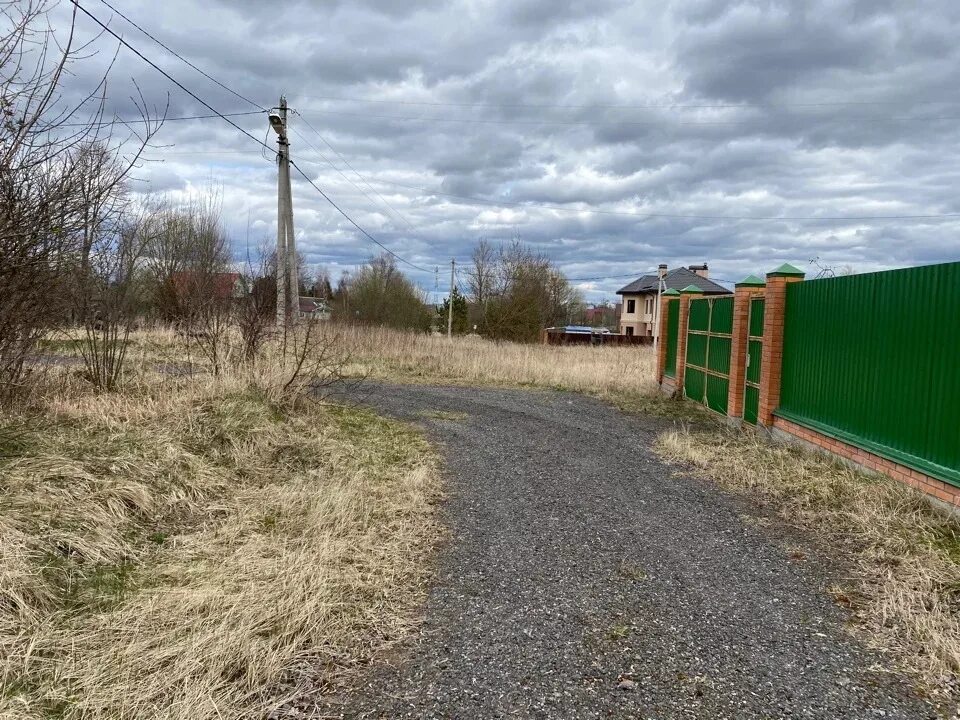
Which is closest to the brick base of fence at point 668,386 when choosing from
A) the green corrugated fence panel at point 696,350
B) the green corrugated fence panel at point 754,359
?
the green corrugated fence panel at point 696,350

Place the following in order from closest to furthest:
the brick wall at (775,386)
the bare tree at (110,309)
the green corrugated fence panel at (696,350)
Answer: the brick wall at (775,386) → the bare tree at (110,309) → the green corrugated fence panel at (696,350)

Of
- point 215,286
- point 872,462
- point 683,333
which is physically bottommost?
point 872,462

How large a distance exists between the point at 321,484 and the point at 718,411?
7118mm

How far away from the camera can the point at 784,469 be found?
20.6 ft

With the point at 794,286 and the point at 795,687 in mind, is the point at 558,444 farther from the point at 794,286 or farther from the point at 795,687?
the point at 795,687

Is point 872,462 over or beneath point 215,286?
beneath

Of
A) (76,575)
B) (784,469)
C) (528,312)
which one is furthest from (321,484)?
(528,312)

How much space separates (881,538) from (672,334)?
968 cm

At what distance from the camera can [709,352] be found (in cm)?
1095

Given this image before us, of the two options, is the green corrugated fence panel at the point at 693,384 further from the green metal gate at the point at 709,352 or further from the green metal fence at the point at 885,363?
the green metal fence at the point at 885,363

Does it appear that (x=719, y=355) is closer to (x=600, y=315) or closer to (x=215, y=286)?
(x=215, y=286)

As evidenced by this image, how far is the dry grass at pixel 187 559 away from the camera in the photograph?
8.27ft

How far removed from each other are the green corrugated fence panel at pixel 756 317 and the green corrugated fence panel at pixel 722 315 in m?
0.74

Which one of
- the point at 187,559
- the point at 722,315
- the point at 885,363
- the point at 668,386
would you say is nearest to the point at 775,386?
the point at 722,315
